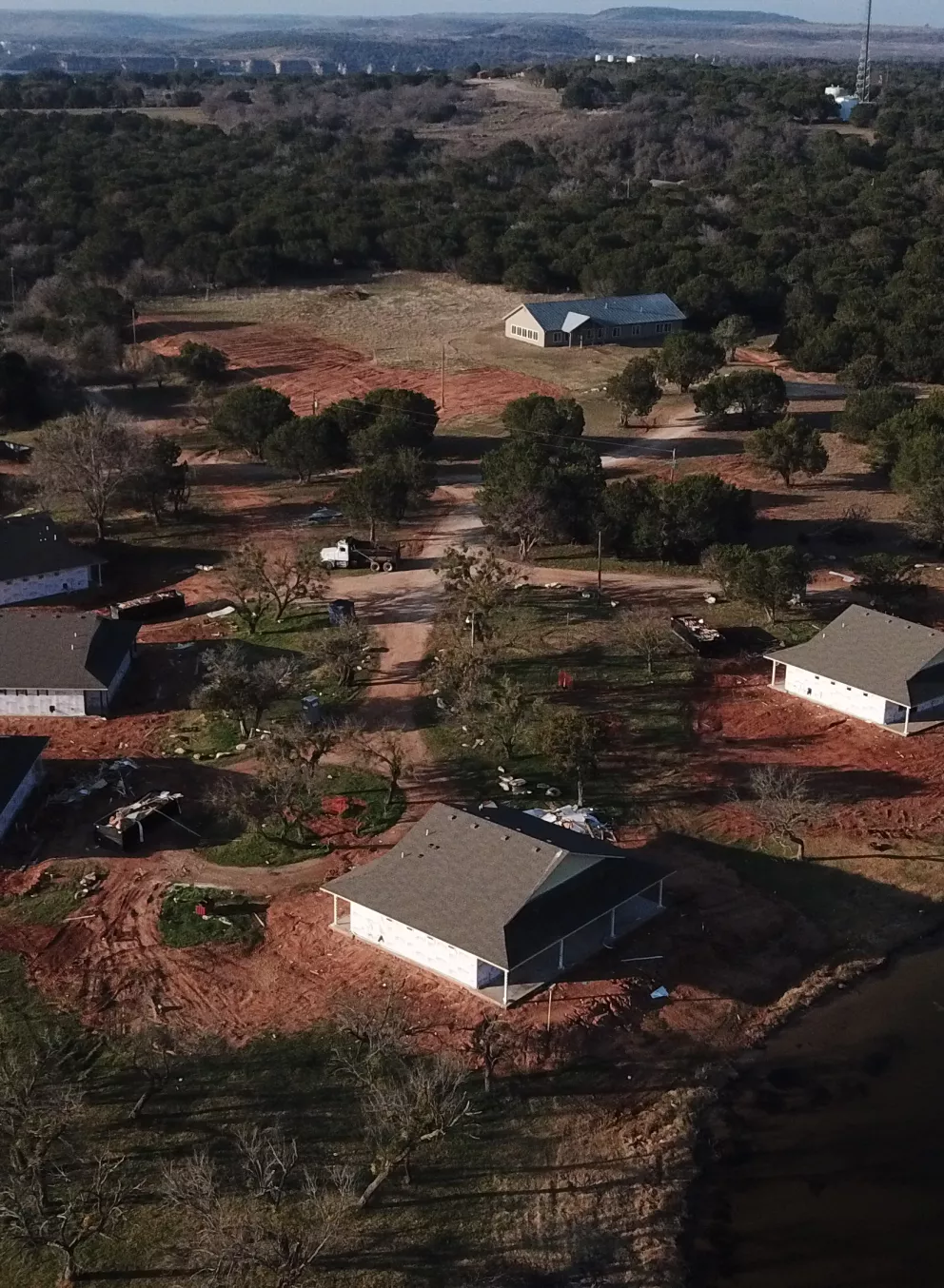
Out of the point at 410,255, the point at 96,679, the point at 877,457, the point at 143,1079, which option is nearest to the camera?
the point at 143,1079

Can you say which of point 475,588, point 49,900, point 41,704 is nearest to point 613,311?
point 475,588

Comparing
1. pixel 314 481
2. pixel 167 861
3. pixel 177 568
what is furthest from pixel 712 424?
pixel 167 861

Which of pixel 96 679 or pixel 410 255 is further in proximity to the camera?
pixel 410 255

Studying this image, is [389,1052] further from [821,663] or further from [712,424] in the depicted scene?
[712,424]

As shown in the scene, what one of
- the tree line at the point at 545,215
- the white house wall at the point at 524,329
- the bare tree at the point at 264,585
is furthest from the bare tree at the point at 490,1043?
the white house wall at the point at 524,329

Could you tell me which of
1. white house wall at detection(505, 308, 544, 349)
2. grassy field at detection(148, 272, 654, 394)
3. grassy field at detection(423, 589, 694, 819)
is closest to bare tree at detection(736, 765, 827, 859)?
grassy field at detection(423, 589, 694, 819)

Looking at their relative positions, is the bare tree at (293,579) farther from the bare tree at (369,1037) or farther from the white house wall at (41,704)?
the bare tree at (369,1037)

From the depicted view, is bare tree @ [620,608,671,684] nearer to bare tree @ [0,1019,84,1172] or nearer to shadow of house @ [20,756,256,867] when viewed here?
shadow of house @ [20,756,256,867]
